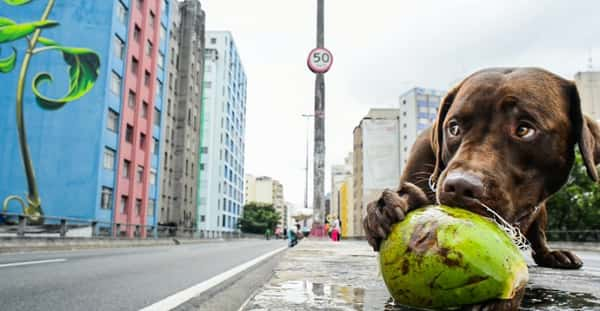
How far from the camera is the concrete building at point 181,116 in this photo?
45.6m

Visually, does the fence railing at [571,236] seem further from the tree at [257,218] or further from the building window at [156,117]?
the tree at [257,218]

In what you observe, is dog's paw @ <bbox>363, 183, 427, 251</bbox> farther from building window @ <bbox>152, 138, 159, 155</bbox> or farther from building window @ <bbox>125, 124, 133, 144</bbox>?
building window @ <bbox>152, 138, 159, 155</bbox>

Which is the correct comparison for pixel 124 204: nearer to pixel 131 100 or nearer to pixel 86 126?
pixel 86 126

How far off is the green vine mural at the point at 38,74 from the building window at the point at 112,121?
85.0 inches

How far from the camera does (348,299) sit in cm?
196

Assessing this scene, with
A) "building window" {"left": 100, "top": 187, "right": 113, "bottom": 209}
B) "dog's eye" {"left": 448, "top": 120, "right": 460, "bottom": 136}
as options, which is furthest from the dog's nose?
"building window" {"left": 100, "top": 187, "right": 113, "bottom": 209}

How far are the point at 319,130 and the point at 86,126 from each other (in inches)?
746

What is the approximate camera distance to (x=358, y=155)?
89.2 meters

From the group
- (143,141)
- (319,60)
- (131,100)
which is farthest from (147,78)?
(319,60)

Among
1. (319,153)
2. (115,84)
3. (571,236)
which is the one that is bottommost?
(571,236)

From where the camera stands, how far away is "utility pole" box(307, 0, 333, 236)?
15969 millimetres

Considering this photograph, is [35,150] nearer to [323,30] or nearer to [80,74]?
[80,74]

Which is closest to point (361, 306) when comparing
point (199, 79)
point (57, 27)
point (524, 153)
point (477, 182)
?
point (477, 182)

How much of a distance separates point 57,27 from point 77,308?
3047cm
